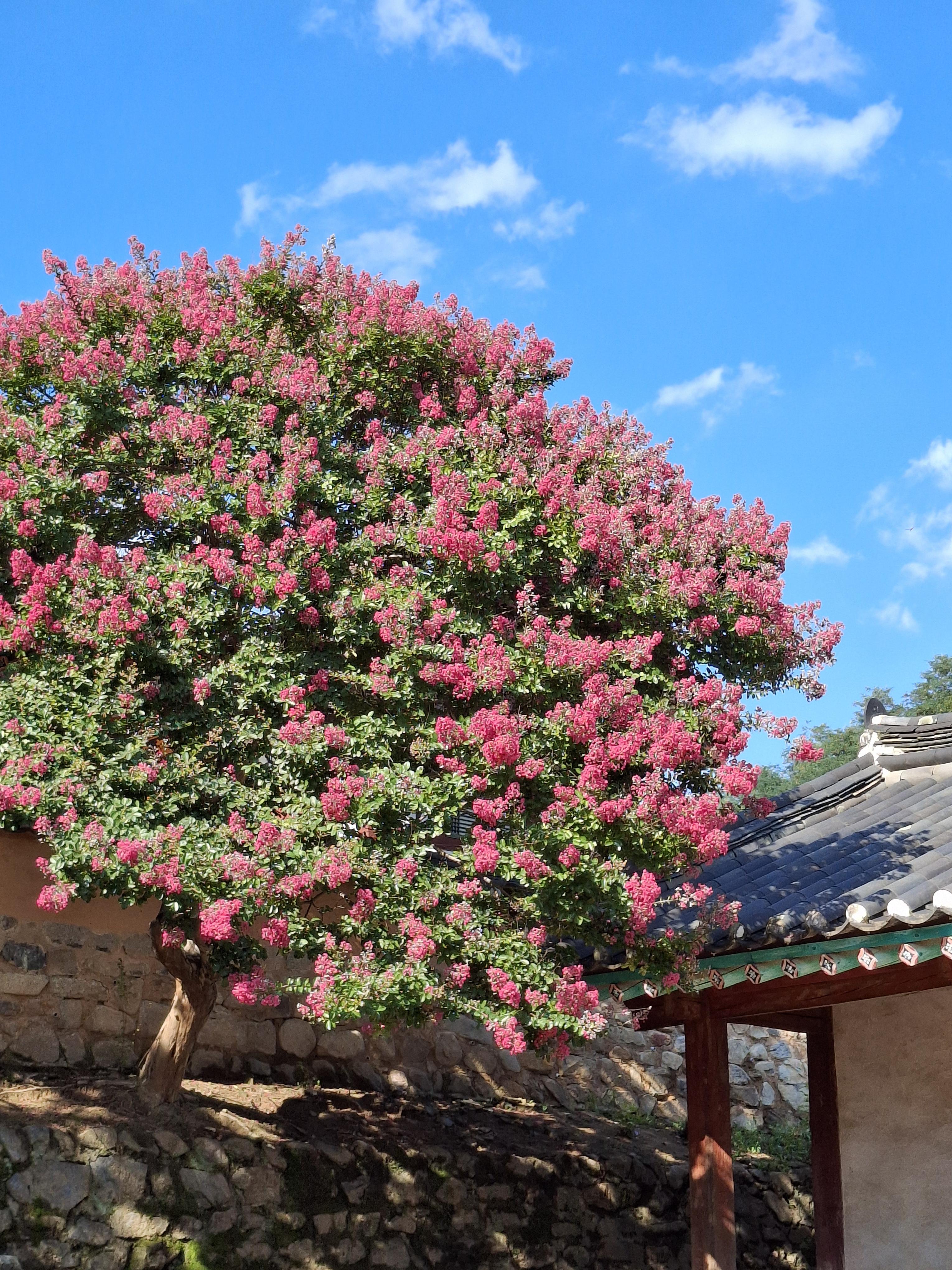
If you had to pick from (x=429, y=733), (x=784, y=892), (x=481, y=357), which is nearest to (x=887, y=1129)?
(x=784, y=892)

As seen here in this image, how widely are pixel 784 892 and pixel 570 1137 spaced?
4.59 m

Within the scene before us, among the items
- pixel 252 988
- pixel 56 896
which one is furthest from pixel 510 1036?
pixel 56 896

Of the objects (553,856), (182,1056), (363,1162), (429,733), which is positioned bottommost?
(363,1162)

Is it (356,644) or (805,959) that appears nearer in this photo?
(805,959)

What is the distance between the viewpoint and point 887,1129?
347 inches

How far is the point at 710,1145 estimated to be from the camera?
8.26 m

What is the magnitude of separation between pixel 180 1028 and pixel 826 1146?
A: 4.68 meters

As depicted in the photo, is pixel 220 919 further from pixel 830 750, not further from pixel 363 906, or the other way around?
pixel 830 750

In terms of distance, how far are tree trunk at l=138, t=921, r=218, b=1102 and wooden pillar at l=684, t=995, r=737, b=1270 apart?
3328mm

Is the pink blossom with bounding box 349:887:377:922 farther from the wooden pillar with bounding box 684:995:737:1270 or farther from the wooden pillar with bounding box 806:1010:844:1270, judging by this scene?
the wooden pillar with bounding box 806:1010:844:1270

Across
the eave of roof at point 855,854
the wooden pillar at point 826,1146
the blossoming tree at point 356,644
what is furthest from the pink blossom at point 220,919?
the wooden pillar at point 826,1146

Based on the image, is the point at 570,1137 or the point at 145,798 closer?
the point at 145,798

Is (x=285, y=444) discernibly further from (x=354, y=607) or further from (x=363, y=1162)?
(x=363, y=1162)

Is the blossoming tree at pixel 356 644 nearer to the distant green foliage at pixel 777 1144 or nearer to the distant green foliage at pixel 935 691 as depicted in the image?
the distant green foliage at pixel 777 1144
